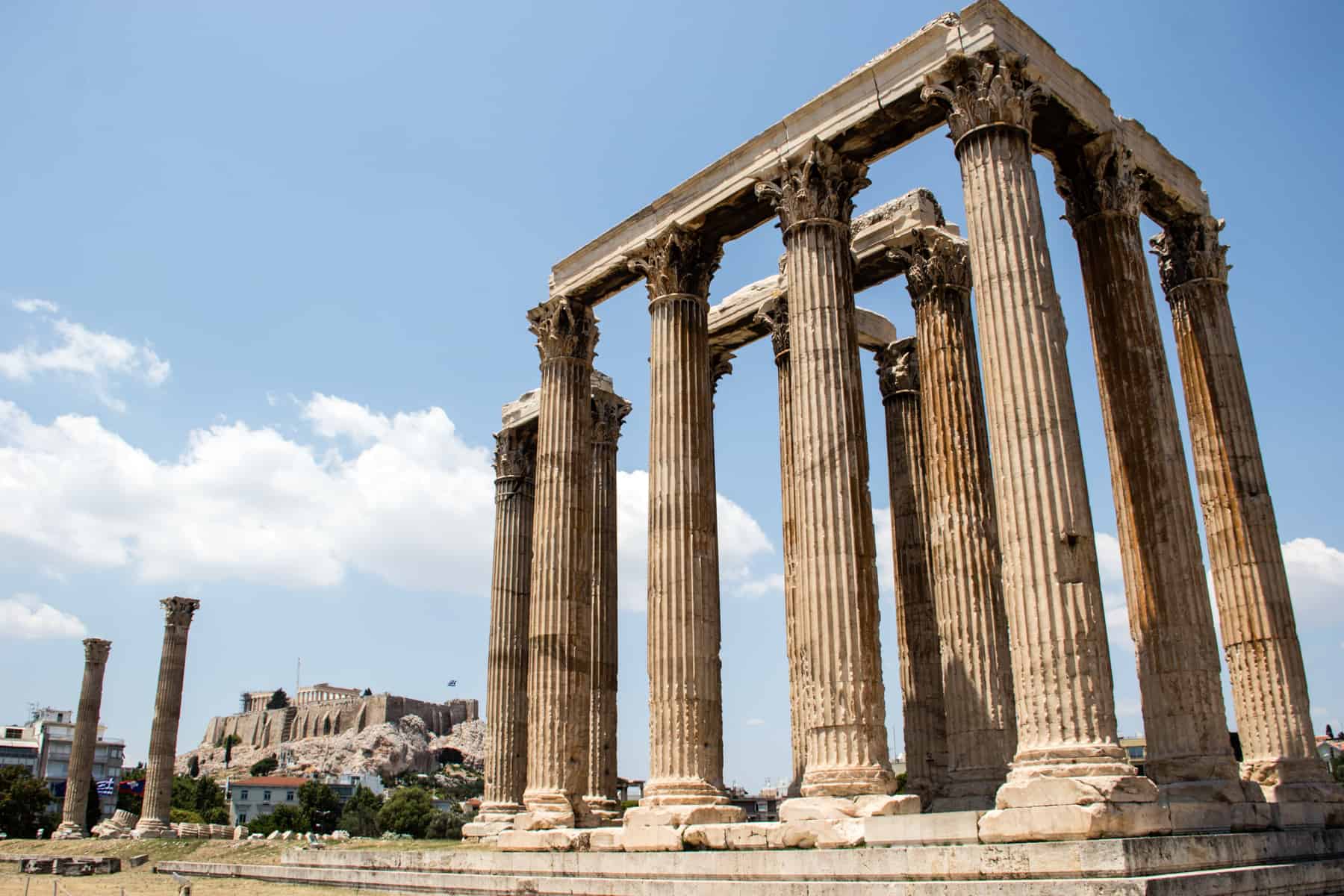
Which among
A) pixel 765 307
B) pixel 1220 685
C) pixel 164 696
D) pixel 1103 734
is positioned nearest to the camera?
Answer: pixel 1103 734

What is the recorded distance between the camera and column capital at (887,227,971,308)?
78.1 feet

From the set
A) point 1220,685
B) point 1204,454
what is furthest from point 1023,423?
point 1204,454

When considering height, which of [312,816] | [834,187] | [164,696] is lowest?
[312,816]

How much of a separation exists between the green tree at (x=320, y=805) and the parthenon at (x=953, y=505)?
275ft

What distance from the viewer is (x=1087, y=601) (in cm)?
1523

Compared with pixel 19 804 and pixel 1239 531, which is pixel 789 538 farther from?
pixel 19 804

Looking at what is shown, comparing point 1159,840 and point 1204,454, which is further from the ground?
point 1204,454

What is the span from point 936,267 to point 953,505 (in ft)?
18.4

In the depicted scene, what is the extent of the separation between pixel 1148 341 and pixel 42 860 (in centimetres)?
4356

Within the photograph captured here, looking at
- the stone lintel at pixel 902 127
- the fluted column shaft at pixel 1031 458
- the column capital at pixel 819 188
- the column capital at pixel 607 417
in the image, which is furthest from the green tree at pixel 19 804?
the fluted column shaft at pixel 1031 458

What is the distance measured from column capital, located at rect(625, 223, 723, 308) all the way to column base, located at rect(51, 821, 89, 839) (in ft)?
168

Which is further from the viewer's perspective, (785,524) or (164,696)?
(164,696)

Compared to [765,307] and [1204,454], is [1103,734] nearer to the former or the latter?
[1204,454]

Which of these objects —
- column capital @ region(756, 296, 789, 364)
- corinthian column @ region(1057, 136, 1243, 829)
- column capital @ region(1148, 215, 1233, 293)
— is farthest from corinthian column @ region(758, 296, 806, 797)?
column capital @ region(1148, 215, 1233, 293)
